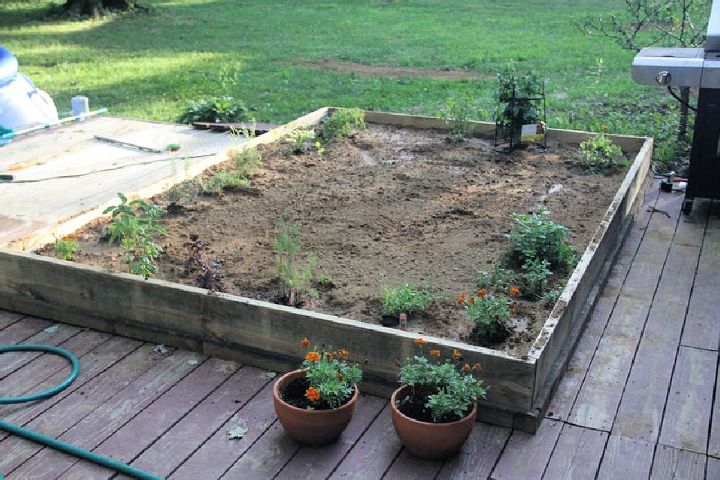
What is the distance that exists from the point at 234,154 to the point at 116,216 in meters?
1.27

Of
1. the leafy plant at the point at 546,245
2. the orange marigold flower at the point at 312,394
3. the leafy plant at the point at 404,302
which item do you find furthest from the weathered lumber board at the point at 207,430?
the leafy plant at the point at 546,245

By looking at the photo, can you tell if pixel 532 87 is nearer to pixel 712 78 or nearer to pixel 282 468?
pixel 712 78

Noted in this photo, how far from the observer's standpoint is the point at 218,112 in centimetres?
777

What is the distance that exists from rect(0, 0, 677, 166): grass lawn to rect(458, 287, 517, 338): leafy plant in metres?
3.72

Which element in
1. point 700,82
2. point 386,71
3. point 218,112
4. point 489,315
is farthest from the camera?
point 386,71

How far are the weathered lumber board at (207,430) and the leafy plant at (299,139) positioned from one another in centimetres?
289

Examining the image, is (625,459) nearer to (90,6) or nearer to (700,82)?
(700,82)

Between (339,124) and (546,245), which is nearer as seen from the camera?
(546,245)

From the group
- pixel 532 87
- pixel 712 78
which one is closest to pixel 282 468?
pixel 712 78

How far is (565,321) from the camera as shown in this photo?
379 centimetres

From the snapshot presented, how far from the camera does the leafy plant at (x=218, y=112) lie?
779cm

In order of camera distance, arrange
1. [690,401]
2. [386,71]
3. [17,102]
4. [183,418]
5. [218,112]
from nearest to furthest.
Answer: [183,418] < [690,401] < [17,102] < [218,112] < [386,71]

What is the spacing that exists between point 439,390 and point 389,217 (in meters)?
2.12

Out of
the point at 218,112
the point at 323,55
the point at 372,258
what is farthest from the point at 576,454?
the point at 323,55
